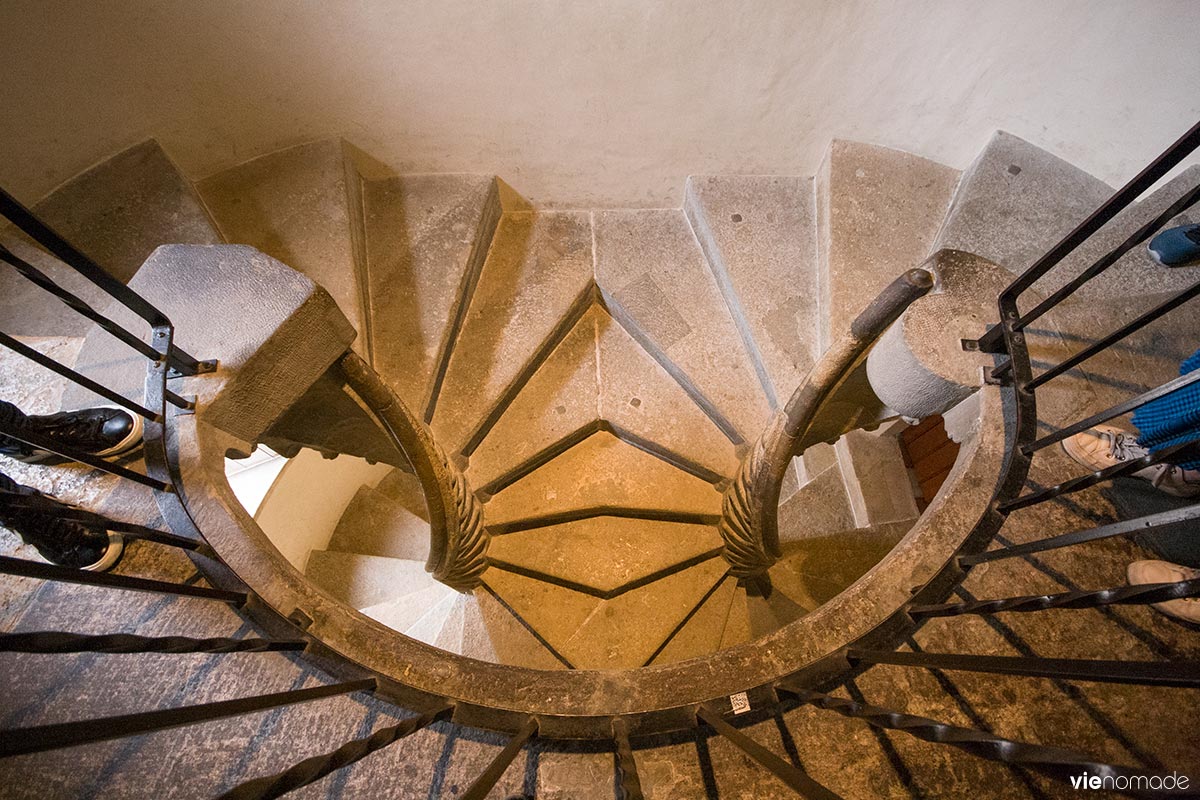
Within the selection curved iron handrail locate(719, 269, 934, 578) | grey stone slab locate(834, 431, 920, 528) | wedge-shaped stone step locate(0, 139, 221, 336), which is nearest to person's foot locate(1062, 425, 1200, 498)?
curved iron handrail locate(719, 269, 934, 578)

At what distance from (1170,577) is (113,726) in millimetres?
2680

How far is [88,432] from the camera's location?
6.22 ft

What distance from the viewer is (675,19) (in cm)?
286

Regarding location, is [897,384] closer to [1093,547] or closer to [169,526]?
[1093,547]

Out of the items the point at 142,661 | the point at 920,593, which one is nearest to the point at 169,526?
the point at 142,661

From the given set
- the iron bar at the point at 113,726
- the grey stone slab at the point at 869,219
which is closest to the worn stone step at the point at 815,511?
the grey stone slab at the point at 869,219

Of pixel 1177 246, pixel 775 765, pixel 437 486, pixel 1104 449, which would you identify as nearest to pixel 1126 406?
pixel 1104 449

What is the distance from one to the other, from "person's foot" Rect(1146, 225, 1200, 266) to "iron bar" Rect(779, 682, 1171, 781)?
7.64 ft

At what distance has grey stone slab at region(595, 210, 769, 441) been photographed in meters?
3.67

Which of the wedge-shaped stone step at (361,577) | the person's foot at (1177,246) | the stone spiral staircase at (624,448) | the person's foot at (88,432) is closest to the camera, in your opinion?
the stone spiral staircase at (624,448)

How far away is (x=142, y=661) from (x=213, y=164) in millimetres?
2781

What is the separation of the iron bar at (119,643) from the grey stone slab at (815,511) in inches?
140

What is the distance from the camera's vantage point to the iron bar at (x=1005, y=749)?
0.99 m

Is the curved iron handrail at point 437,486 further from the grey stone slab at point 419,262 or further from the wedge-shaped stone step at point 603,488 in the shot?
the wedge-shaped stone step at point 603,488
